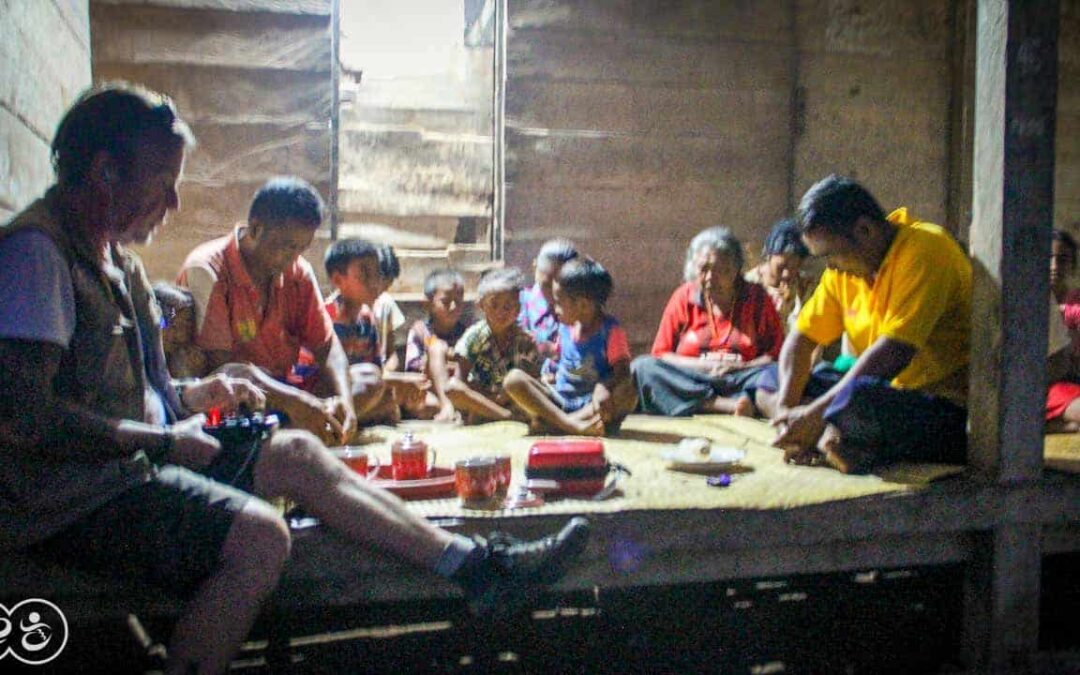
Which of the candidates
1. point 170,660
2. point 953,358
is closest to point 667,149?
point 953,358

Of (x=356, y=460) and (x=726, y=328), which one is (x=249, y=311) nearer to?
(x=356, y=460)

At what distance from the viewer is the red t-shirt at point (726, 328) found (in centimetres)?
467

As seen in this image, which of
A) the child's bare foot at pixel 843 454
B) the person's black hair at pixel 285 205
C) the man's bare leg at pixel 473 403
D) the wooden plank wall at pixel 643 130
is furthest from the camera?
the wooden plank wall at pixel 643 130

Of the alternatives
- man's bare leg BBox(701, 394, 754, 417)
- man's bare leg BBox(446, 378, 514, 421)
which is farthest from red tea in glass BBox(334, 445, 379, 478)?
man's bare leg BBox(701, 394, 754, 417)

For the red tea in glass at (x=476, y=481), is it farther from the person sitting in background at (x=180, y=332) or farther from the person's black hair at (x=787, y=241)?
the person's black hair at (x=787, y=241)

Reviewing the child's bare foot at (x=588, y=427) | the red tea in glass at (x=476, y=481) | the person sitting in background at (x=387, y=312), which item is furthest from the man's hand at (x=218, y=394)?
the person sitting in background at (x=387, y=312)

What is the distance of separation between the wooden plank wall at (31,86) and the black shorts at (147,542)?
3.88 ft

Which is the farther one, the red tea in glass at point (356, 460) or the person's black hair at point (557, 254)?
the person's black hair at point (557, 254)

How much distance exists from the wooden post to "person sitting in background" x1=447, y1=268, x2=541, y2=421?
2.12 meters

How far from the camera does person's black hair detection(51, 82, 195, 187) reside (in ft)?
6.82

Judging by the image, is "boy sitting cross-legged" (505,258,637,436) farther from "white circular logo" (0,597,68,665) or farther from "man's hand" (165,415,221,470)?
"white circular logo" (0,597,68,665)

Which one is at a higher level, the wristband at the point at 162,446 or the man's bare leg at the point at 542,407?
the wristband at the point at 162,446

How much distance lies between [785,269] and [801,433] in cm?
213

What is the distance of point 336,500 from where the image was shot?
2.35 metres
